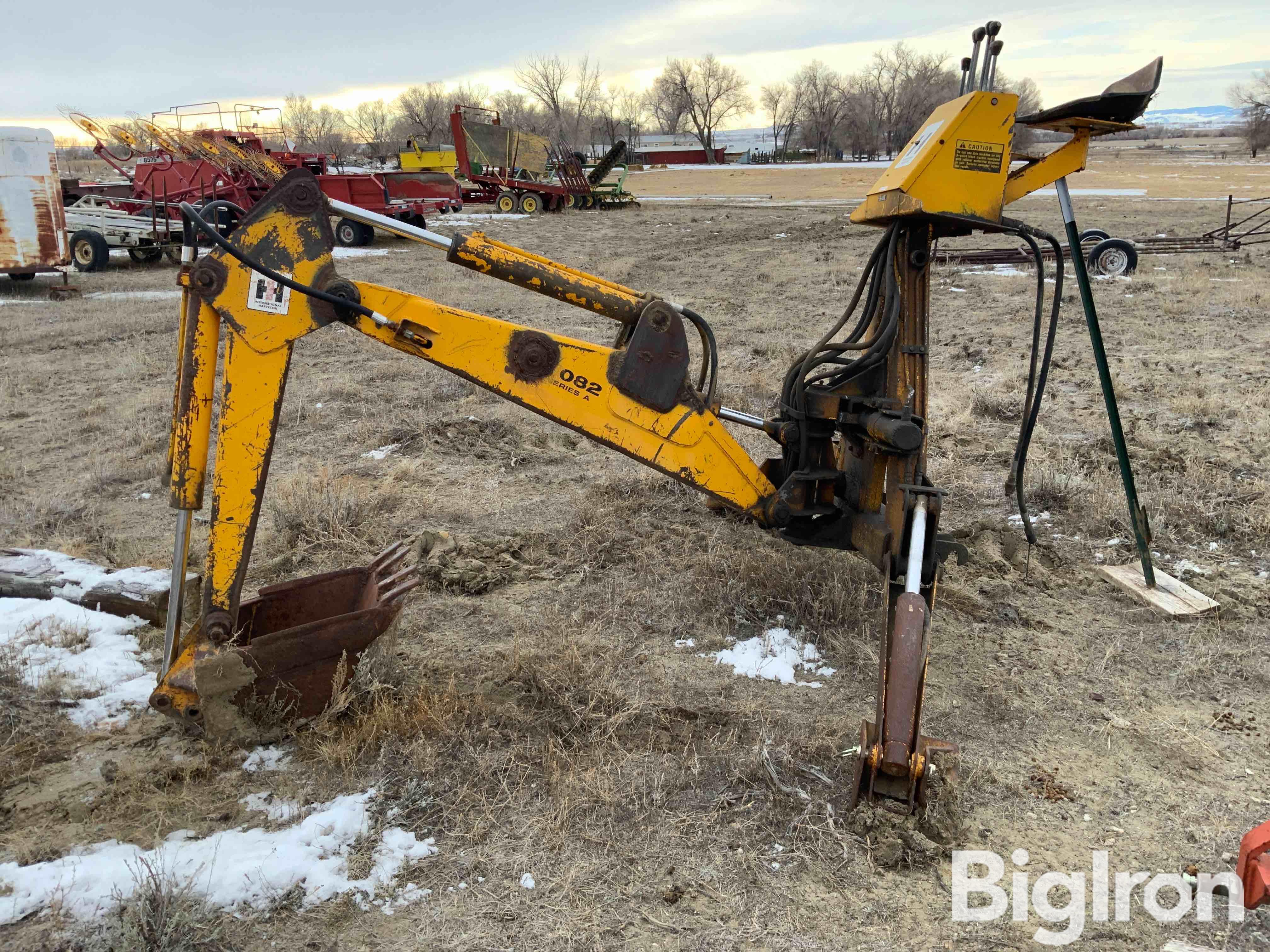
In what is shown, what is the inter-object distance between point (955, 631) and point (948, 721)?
826 millimetres

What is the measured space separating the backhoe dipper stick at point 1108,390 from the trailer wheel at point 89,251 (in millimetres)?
17292

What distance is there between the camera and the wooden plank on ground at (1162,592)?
14.2 feet

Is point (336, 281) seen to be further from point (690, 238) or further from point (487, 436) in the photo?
point (690, 238)

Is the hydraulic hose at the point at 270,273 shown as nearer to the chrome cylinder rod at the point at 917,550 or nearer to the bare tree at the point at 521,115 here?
the chrome cylinder rod at the point at 917,550

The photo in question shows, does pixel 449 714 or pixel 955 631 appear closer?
pixel 449 714

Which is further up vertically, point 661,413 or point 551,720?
point 661,413

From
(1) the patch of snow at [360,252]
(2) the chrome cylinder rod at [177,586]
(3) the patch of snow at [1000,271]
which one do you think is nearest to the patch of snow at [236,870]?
(2) the chrome cylinder rod at [177,586]

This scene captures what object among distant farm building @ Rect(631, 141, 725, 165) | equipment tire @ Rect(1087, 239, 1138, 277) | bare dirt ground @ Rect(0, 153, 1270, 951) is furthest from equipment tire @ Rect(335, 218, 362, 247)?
distant farm building @ Rect(631, 141, 725, 165)

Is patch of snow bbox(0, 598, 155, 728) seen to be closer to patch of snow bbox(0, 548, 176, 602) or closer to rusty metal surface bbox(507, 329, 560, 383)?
patch of snow bbox(0, 548, 176, 602)

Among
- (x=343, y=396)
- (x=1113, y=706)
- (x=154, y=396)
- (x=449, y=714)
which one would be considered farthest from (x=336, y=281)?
(x=154, y=396)

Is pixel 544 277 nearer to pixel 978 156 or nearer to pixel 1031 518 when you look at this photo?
pixel 978 156

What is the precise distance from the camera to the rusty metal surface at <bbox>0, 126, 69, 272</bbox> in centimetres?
1292

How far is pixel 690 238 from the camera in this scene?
2186 centimetres

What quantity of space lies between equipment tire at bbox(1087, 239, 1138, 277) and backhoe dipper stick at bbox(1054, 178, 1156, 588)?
418 inches
